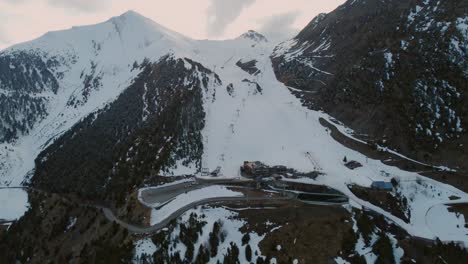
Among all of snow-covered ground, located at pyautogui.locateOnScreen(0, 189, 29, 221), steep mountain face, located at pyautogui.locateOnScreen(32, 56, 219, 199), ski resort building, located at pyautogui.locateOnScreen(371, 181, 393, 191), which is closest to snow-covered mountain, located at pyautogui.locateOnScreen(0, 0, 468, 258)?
steep mountain face, located at pyautogui.locateOnScreen(32, 56, 219, 199)

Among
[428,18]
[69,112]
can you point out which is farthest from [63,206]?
[428,18]

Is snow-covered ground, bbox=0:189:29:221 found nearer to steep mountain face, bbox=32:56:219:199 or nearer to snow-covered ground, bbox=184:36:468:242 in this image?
steep mountain face, bbox=32:56:219:199

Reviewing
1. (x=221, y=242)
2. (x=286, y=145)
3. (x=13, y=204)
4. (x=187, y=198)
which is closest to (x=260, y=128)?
(x=286, y=145)

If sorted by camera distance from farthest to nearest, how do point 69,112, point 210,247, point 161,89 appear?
point 69,112, point 161,89, point 210,247

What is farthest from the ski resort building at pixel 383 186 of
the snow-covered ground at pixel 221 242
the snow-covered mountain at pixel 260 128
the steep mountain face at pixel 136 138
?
the steep mountain face at pixel 136 138

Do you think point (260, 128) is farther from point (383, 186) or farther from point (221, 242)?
point (221, 242)

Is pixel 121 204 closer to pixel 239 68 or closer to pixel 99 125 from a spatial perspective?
pixel 99 125
